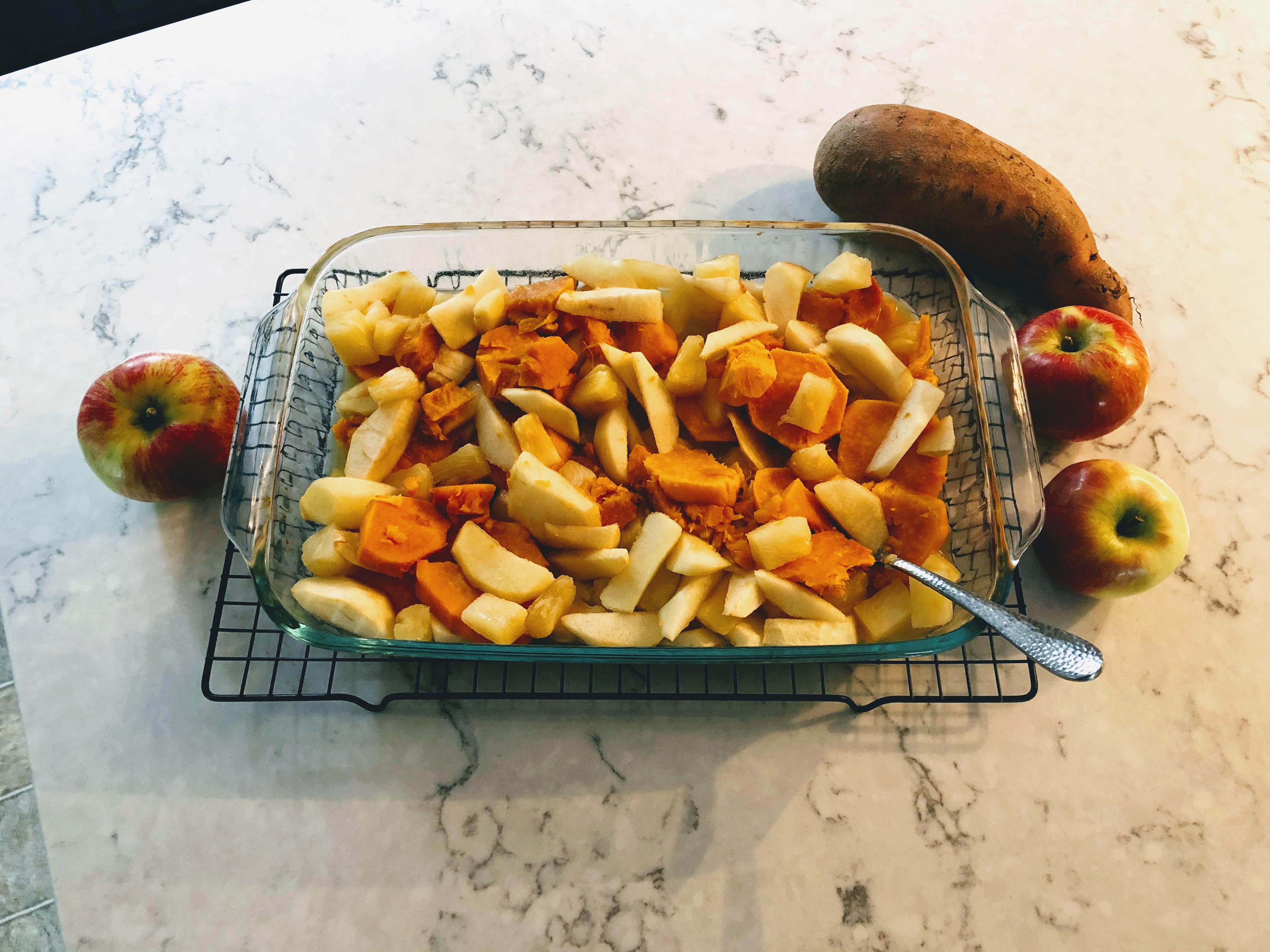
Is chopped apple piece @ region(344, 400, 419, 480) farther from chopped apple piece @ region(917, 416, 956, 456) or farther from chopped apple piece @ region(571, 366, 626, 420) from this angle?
chopped apple piece @ region(917, 416, 956, 456)

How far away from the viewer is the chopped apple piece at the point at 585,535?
3.75ft

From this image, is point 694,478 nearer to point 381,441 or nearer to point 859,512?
point 859,512

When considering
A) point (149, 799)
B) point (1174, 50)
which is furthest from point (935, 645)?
point (1174, 50)

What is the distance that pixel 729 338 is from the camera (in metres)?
1.24

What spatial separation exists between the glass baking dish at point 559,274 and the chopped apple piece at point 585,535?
0.47 ft

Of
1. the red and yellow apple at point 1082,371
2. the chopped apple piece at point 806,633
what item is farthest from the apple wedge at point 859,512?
the red and yellow apple at point 1082,371

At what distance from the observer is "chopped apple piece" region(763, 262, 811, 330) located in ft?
4.26

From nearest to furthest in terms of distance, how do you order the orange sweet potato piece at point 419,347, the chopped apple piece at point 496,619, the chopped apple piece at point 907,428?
the chopped apple piece at point 496,619 → the chopped apple piece at point 907,428 → the orange sweet potato piece at point 419,347

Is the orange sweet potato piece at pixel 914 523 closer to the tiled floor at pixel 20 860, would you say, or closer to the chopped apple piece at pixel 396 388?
the chopped apple piece at pixel 396 388

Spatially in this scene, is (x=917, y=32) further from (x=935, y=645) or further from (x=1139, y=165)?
(x=935, y=645)

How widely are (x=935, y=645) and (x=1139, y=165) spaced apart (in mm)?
1304

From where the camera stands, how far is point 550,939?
1.14 metres

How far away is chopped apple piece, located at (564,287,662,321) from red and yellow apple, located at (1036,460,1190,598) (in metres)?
0.70

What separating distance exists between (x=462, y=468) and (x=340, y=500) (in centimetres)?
18
